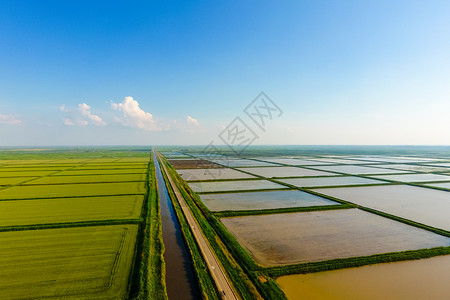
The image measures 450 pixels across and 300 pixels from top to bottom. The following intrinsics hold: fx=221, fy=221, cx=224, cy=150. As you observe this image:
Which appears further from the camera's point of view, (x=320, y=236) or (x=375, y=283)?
(x=320, y=236)

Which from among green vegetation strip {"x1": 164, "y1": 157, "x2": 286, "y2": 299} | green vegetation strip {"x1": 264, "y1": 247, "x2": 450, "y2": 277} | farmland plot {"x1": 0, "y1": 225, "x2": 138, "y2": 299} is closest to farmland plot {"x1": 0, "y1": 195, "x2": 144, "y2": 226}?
farmland plot {"x1": 0, "y1": 225, "x2": 138, "y2": 299}

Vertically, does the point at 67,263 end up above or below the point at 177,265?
above

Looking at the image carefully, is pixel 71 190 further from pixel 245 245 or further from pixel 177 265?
pixel 245 245

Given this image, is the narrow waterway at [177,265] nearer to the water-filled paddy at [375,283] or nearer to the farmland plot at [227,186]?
the water-filled paddy at [375,283]

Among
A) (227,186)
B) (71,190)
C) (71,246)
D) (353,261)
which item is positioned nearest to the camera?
(353,261)

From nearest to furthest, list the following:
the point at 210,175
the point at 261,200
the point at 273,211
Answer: the point at 273,211 → the point at 261,200 → the point at 210,175

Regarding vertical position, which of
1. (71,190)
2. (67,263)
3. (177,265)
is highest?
(71,190)

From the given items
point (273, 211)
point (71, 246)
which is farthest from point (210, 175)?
point (71, 246)
